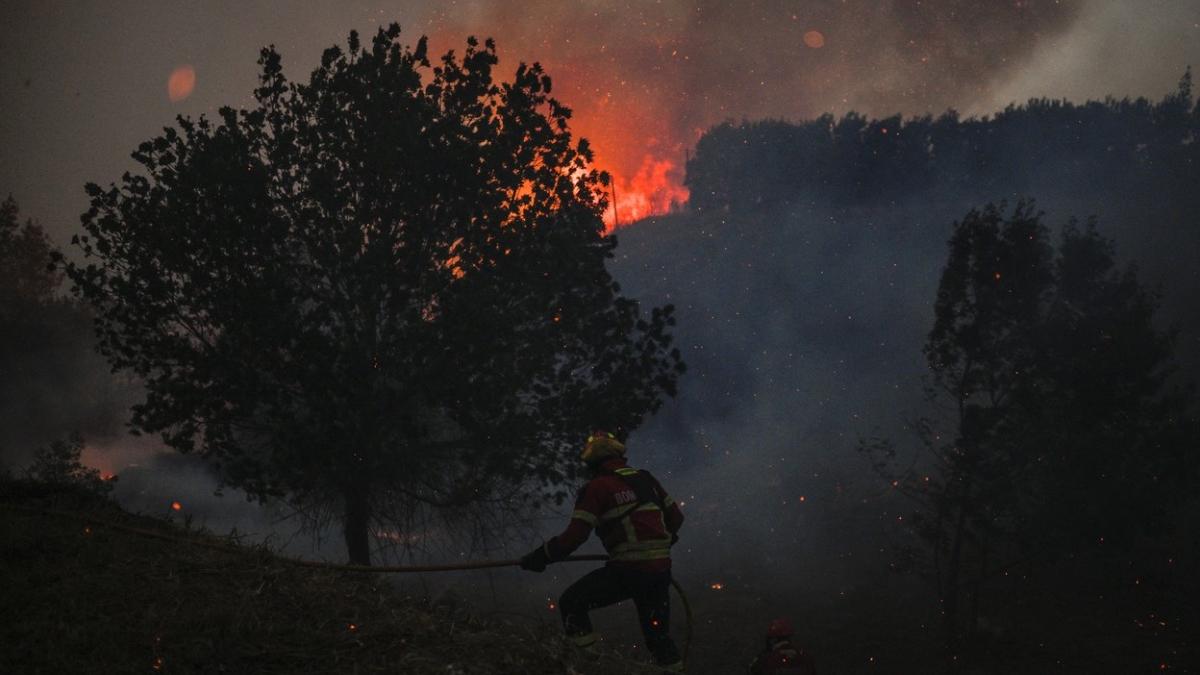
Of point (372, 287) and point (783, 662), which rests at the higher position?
point (372, 287)

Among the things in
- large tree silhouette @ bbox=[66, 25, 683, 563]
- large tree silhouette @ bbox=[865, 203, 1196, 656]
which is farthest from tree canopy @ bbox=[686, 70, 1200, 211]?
large tree silhouette @ bbox=[66, 25, 683, 563]

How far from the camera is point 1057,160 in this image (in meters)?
73.9

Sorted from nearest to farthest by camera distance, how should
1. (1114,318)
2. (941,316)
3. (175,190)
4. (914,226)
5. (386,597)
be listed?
(386,597) < (175,190) < (941,316) < (1114,318) < (914,226)

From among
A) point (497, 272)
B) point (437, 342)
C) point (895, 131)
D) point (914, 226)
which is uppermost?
point (895, 131)

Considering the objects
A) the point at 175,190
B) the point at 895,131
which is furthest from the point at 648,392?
the point at 895,131

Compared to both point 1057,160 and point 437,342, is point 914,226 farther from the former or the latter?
point 437,342

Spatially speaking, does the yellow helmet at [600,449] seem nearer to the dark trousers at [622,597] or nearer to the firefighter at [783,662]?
the dark trousers at [622,597]

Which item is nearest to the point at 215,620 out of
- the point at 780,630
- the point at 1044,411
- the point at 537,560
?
the point at 537,560

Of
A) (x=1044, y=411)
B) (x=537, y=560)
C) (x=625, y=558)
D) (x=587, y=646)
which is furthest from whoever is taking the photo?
(x=1044, y=411)

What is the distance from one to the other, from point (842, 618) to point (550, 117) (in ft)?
69.8

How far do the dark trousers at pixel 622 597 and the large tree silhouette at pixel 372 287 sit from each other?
5.62 m

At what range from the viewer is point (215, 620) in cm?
468

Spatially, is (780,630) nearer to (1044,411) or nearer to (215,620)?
(215,620)

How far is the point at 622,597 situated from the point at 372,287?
7150 millimetres
